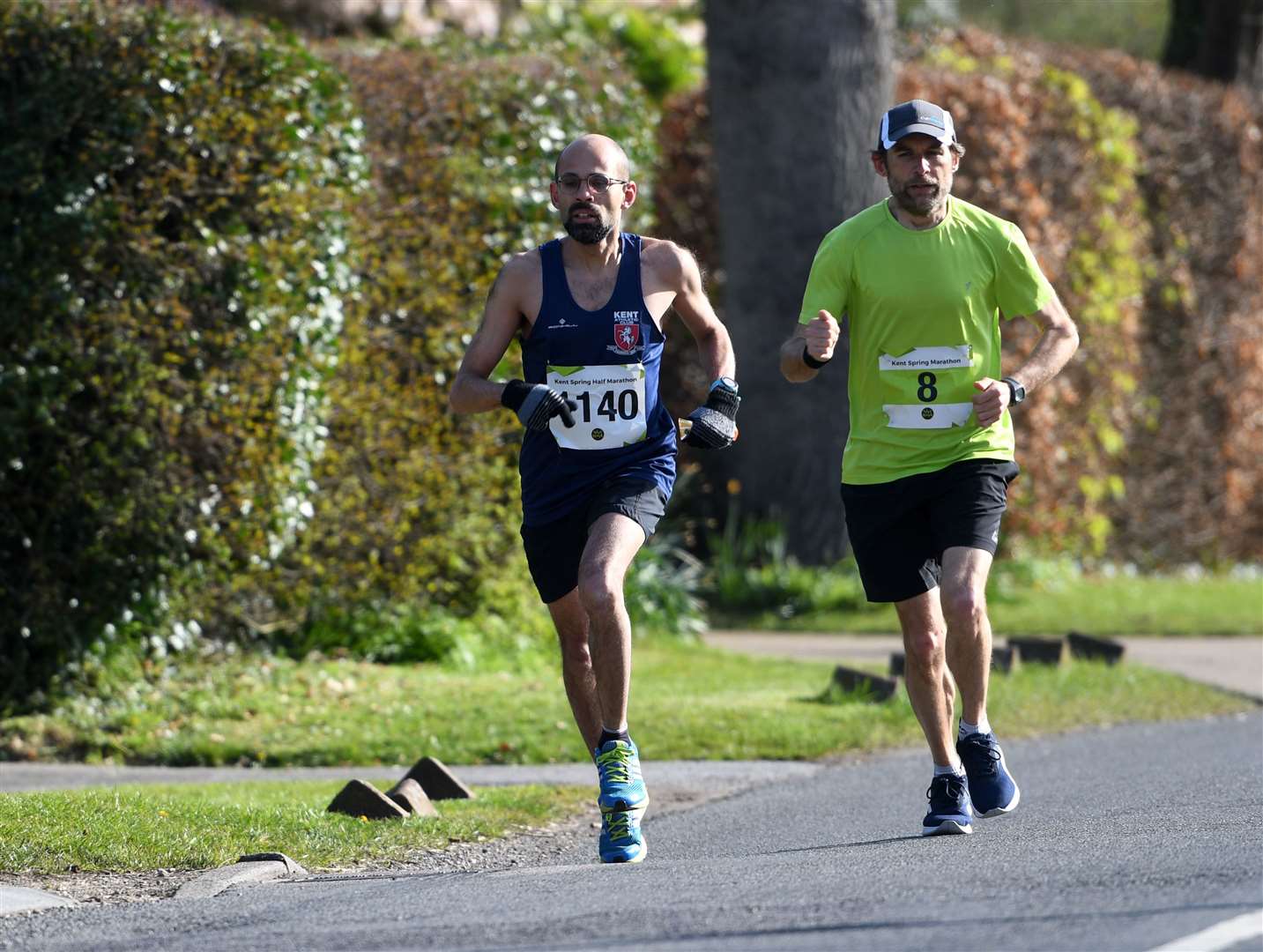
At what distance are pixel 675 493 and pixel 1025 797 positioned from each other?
7.01m

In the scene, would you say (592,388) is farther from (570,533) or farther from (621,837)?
(621,837)

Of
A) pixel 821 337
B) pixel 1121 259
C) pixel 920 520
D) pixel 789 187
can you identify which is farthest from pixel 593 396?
pixel 1121 259

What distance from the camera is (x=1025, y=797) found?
297 inches

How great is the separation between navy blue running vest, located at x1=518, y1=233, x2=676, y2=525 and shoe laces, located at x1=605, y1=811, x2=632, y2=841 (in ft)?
3.24

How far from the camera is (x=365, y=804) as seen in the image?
7191 mm

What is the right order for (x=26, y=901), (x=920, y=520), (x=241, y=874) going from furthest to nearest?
(x=920, y=520), (x=241, y=874), (x=26, y=901)

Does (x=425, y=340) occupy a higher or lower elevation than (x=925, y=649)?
higher

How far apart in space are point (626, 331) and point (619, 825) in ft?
5.07

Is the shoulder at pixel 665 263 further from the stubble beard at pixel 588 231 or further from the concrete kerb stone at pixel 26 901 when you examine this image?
the concrete kerb stone at pixel 26 901

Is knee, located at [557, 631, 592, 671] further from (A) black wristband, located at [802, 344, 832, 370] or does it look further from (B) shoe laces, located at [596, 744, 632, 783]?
(A) black wristband, located at [802, 344, 832, 370]

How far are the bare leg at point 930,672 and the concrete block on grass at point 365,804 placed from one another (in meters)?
1.84

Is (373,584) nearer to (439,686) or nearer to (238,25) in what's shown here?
(439,686)

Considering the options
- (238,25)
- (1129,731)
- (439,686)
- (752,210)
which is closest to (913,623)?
(1129,731)

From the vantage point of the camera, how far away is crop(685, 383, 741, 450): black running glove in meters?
6.56
